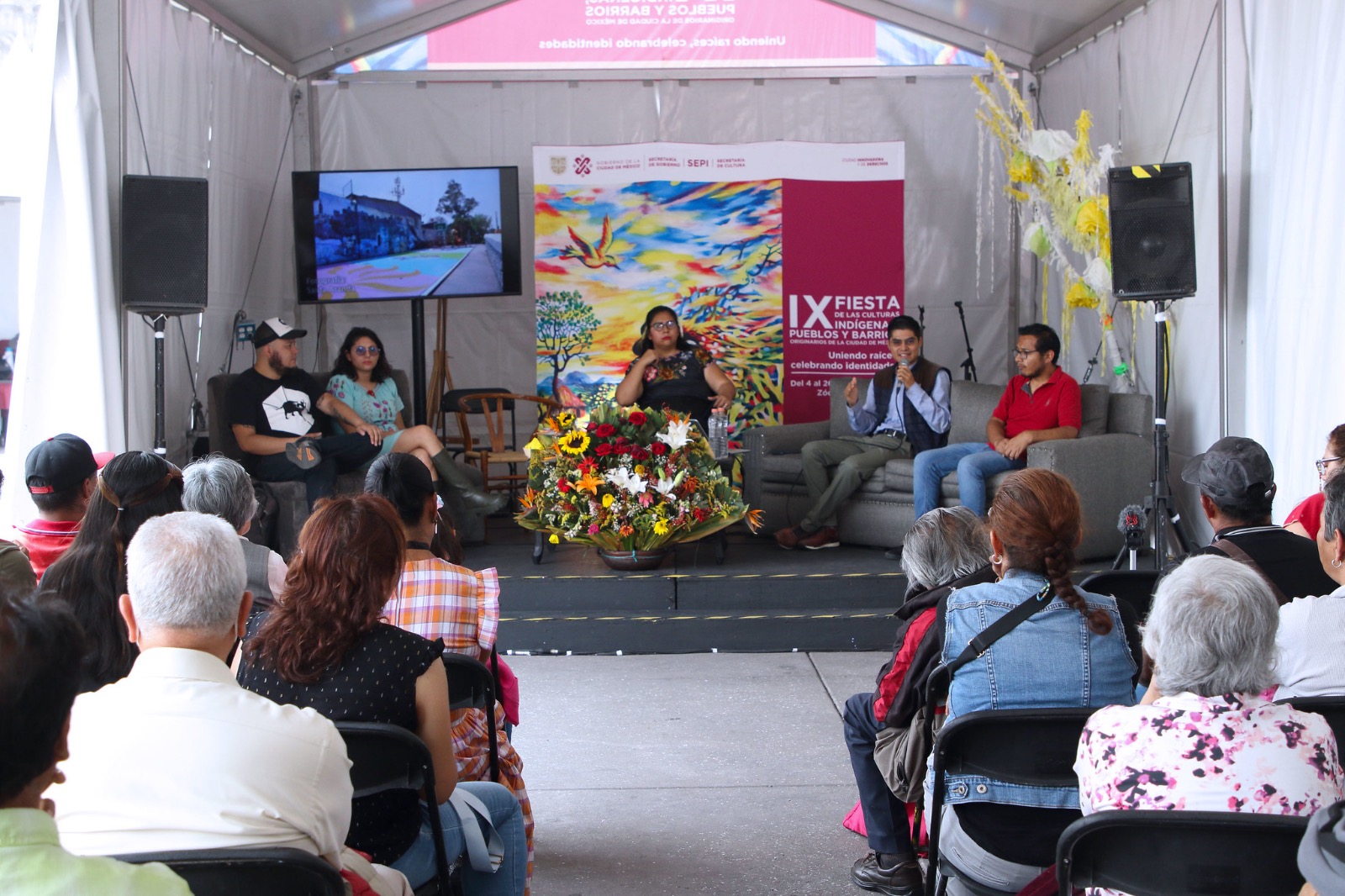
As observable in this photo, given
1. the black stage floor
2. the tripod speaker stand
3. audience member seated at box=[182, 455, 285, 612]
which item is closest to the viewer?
audience member seated at box=[182, 455, 285, 612]

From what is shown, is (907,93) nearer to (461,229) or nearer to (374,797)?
(461,229)

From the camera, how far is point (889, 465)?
582cm

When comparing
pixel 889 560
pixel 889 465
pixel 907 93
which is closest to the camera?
pixel 889 560

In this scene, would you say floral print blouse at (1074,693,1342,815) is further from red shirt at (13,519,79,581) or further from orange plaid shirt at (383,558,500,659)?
red shirt at (13,519,79,581)

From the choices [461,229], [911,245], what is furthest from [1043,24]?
[461,229]

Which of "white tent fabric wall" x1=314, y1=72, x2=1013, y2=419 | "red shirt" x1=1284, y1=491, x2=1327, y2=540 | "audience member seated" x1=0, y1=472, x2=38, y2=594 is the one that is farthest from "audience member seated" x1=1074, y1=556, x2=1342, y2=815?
"white tent fabric wall" x1=314, y1=72, x2=1013, y2=419

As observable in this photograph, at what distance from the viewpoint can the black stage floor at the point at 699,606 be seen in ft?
15.8

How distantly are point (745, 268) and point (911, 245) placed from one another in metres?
1.16

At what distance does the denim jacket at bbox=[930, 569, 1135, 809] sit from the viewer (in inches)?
83.0

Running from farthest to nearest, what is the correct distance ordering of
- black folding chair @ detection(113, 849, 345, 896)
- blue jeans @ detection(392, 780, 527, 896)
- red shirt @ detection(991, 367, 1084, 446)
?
1. red shirt @ detection(991, 367, 1084, 446)
2. blue jeans @ detection(392, 780, 527, 896)
3. black folding chair @ detection(113, 849, 345, 896)

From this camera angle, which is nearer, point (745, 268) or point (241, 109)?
point (241, 109)

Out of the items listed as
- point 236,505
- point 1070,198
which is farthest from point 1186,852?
point 1070,198

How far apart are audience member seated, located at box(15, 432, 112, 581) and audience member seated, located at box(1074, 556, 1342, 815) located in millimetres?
2300

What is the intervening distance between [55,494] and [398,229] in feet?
13.6
